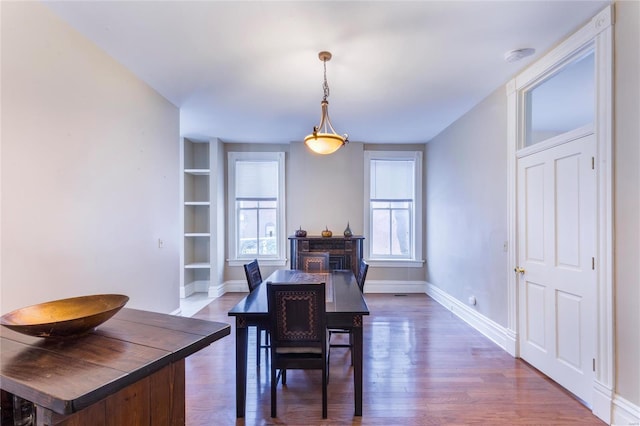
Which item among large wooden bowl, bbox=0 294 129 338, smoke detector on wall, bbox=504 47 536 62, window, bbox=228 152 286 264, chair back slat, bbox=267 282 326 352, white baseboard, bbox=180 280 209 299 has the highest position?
smoke detector on wall, bbox=504 47 536 62

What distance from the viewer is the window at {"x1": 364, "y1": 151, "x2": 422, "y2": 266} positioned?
17.9ft

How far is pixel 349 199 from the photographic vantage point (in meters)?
5.36

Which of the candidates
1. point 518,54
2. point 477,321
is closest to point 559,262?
point 477,321

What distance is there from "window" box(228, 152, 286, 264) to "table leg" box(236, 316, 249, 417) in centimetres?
342

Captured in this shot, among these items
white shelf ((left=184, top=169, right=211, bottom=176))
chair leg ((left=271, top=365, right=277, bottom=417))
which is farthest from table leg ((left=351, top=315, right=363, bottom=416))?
white shelf ((left=184, top=169, right=211, bottom=176))

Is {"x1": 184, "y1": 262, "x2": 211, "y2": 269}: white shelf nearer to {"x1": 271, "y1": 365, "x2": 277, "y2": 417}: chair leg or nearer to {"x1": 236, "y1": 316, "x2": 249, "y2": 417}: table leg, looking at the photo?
{"x1": 236, "y1": 316, "x2": 249, "y2": 417}: table leg

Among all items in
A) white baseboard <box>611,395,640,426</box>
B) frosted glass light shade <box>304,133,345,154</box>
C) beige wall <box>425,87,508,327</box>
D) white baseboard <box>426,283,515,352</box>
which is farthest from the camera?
beige wall <box>425,87,508,327</box>

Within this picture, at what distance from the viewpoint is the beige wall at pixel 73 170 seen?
1.77 metres

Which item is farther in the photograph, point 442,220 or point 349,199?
point 349,199

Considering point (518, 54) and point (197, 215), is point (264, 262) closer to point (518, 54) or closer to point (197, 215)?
point (197, 215)

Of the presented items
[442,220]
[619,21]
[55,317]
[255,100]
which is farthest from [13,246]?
[442,220]

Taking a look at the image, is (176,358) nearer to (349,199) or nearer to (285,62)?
(285,62)

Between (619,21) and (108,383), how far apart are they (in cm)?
332

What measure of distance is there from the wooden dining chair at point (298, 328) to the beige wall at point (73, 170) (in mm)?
1572
